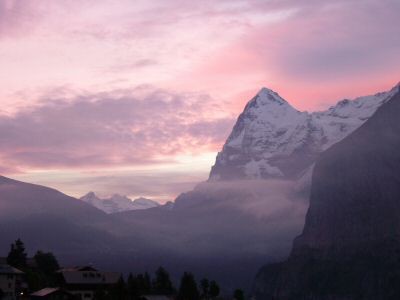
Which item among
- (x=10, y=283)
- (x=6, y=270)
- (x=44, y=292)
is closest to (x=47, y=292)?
(x=44, y=292)

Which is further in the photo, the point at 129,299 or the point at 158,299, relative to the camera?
the point at 158,299

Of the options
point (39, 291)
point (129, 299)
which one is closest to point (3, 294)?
point (39, 291)

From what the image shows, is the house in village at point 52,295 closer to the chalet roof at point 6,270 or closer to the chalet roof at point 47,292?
the chalet roof at point 47,292

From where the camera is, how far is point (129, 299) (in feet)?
589

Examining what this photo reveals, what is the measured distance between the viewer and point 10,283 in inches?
7382

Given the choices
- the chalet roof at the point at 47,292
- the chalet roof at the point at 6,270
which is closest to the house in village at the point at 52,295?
the chalet roof at the point at 47,292

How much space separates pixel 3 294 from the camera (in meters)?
177

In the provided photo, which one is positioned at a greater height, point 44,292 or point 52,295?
point 44,292

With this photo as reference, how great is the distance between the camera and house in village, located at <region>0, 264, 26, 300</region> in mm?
185375

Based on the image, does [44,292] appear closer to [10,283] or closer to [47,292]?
[47,292]

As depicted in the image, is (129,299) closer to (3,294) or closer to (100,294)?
(100,294)

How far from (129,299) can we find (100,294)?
5.95 metres

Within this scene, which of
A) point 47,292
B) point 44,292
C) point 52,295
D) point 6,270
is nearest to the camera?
point 52,295

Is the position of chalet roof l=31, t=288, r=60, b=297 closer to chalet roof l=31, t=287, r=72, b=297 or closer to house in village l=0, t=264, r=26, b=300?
chalet roof l=31, t=287, r=72, b=297
